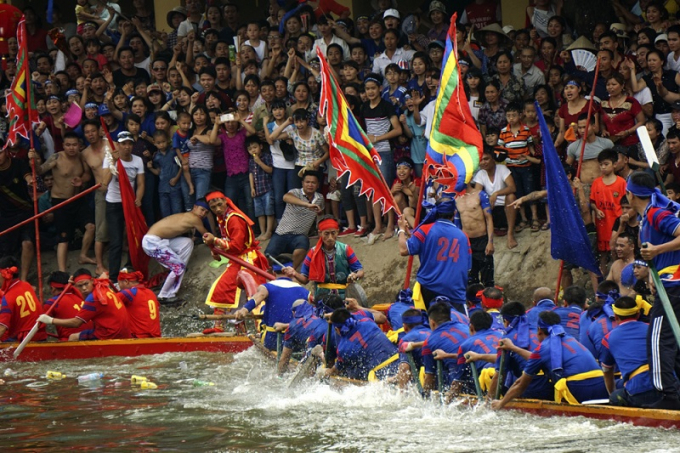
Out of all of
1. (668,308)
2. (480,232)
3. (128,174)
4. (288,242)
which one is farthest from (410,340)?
(128,174)

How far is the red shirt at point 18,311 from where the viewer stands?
44.3ft

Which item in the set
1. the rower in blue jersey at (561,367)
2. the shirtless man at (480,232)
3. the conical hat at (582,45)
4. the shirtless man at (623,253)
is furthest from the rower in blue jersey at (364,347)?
the conical hat at (582,45)

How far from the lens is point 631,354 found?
7977 millimetres

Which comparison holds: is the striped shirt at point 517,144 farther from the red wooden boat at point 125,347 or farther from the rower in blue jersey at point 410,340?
the rower in blue jersey at point 410,340

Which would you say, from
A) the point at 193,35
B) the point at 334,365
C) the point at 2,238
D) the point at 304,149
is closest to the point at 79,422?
the point at 334,365

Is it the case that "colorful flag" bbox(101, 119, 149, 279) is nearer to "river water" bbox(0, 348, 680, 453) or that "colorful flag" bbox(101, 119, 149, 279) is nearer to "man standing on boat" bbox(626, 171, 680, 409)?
"river water" bbox(0, 348, 680, 453)

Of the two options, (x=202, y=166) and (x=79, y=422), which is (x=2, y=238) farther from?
(x=79, y=422)

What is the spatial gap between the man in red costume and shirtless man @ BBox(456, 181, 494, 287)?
101 inches

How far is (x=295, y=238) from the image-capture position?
14.8m

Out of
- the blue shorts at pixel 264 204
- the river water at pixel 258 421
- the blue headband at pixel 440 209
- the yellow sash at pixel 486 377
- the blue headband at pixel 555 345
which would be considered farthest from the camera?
the blue shorts at pixel 264 204

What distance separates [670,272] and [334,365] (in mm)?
3542

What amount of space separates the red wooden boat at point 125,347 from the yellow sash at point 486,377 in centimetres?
461

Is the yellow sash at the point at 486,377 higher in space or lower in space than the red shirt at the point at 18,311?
lower

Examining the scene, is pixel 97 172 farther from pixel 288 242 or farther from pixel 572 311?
pixel 572 311
